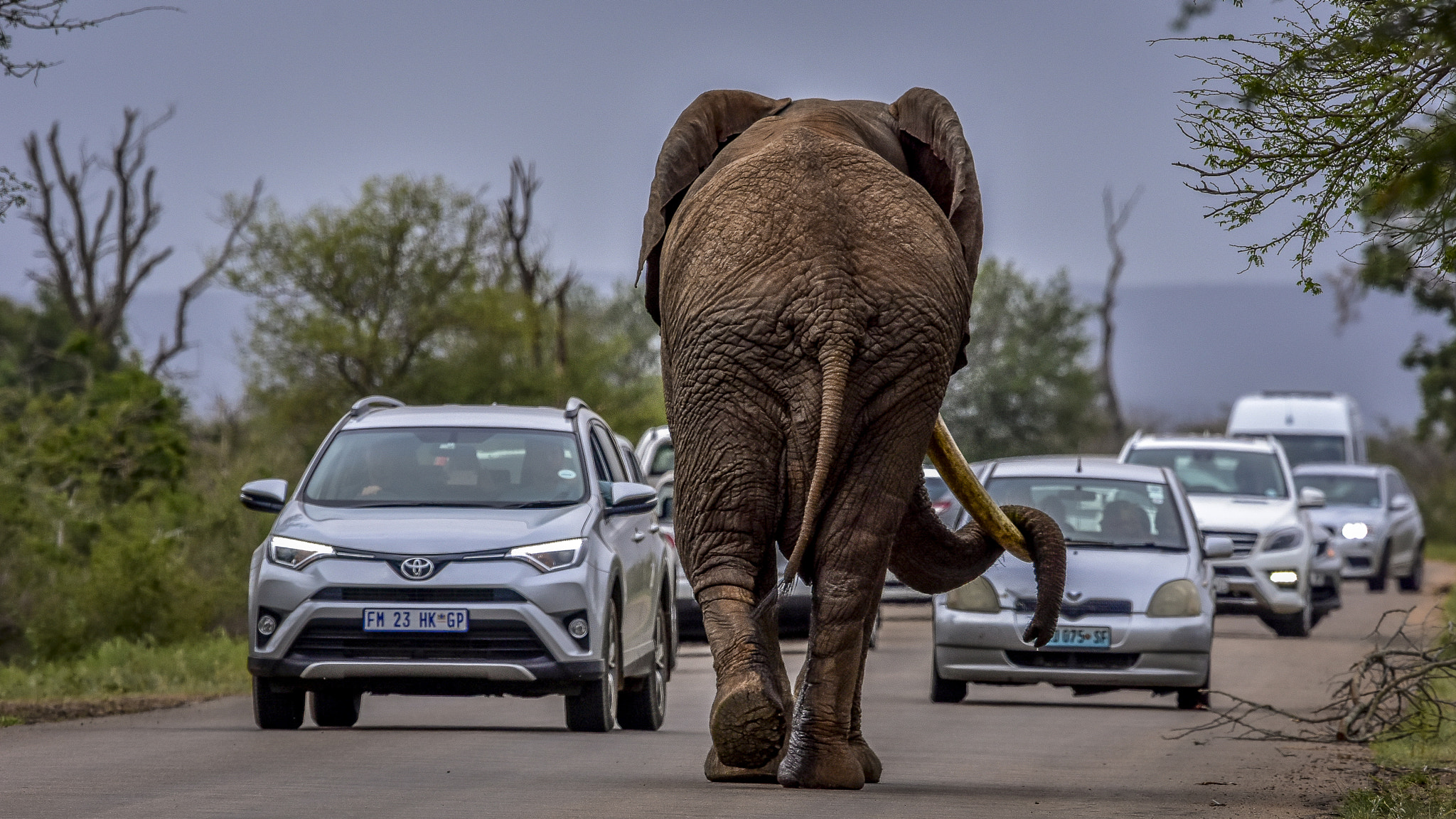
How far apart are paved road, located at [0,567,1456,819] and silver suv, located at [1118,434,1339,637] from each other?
19.6ft

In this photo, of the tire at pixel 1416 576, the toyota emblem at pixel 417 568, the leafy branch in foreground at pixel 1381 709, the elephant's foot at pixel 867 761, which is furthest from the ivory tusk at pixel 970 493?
the tire at pixel 1416 576

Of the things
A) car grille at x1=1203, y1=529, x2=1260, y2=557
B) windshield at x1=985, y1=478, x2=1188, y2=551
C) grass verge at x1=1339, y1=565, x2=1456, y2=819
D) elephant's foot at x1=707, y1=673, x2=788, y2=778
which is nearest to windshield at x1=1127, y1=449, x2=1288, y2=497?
car grille at x1=1203, y1=529, x2=1260, y2=557

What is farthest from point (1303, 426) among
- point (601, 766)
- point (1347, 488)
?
point (601, 766)

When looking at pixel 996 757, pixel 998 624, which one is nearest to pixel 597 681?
pixel 996 757

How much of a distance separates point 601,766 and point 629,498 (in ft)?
8.60

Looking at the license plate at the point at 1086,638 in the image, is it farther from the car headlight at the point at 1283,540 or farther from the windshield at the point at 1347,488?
the windshield at the point at 1347,488

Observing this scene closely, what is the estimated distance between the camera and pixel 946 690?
16.2 meters

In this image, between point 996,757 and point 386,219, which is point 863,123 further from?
point 386,219

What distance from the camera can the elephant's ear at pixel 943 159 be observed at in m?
9.30

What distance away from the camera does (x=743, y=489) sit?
28.8ft

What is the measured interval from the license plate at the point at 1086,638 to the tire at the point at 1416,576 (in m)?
22.1

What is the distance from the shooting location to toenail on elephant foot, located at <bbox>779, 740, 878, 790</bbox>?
882 centimetres

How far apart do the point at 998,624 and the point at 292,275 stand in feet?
133

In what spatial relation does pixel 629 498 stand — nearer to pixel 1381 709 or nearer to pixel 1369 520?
pixel 1381 709
